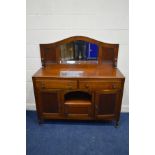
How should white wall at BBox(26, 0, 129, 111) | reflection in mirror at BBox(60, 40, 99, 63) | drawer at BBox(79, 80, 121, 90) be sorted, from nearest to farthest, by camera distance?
drawer at BBox(79, 80, 121, 90) → white wall at BBox(26, 0, 129, 111) → reflection in mirror at BBox(60, 40, 99, 63)

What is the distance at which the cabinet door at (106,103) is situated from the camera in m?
2.32

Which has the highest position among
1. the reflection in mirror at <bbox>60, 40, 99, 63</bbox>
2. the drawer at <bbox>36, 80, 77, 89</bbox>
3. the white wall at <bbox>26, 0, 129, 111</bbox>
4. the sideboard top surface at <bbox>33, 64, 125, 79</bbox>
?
the white wall at <bbox>26, 0, 129, 111</bbox>

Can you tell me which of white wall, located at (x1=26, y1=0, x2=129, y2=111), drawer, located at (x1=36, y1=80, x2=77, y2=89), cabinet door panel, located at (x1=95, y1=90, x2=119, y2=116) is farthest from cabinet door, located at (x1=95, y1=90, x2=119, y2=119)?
white wall, located at (x1=26, y1=0, x2=129, y2=111)

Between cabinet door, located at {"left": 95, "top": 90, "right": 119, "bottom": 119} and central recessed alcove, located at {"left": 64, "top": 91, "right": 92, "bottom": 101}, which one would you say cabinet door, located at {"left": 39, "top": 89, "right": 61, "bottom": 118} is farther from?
cabinet door, located at {"left": 95, "top": 90, "right": 119, "bottom": 119}

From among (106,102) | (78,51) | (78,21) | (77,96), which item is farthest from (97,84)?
(78,21)

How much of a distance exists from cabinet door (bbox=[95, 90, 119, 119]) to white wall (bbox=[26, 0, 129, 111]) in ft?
2.01

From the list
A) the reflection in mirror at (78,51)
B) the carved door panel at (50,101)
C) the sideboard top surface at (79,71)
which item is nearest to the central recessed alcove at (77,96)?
the carved door panel at (50,101)

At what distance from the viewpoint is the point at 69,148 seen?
2072mm

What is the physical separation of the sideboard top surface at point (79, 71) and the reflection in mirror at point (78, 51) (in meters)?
0.10

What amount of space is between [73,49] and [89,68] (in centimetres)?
36

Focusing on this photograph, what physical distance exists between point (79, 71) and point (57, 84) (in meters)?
0.37

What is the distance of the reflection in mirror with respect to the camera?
2.62m
